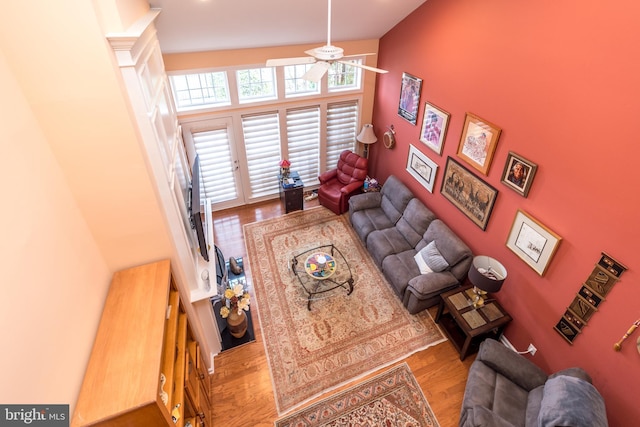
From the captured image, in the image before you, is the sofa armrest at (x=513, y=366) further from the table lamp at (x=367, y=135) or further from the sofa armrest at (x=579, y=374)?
A: the table lamp at (x=367, y=135)

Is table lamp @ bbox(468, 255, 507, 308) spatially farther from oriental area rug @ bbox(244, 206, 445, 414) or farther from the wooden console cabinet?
the wooden console cabinet

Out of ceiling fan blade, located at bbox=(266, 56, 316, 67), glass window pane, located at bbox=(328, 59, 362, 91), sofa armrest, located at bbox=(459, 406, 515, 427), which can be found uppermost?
ceiling fan blade, located at bbox=(266, 56, 316, 67)

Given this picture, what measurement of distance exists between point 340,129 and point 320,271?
3.25 m

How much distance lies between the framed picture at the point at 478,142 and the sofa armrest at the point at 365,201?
6.05 feet

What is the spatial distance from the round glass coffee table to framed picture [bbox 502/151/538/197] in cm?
241

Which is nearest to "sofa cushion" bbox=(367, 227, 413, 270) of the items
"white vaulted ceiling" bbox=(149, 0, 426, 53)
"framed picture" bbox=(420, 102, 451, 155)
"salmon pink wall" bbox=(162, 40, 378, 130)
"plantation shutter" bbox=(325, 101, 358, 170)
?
"framed picture" bbox=(420, 102, 451, 155)

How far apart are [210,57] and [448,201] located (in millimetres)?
4236

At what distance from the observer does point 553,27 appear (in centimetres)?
306

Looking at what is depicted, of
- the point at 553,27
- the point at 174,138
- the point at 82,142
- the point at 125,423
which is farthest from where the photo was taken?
the point at 174,138

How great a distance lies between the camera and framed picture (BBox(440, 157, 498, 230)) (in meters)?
4.16

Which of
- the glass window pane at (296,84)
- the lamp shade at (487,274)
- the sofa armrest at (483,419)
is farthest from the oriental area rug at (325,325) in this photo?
the glass window pane at (296,84)

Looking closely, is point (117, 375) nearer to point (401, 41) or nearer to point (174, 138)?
point (174, 138)

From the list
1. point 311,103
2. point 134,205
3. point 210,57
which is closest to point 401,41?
point 311,103

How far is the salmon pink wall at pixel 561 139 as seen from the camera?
106 inches
